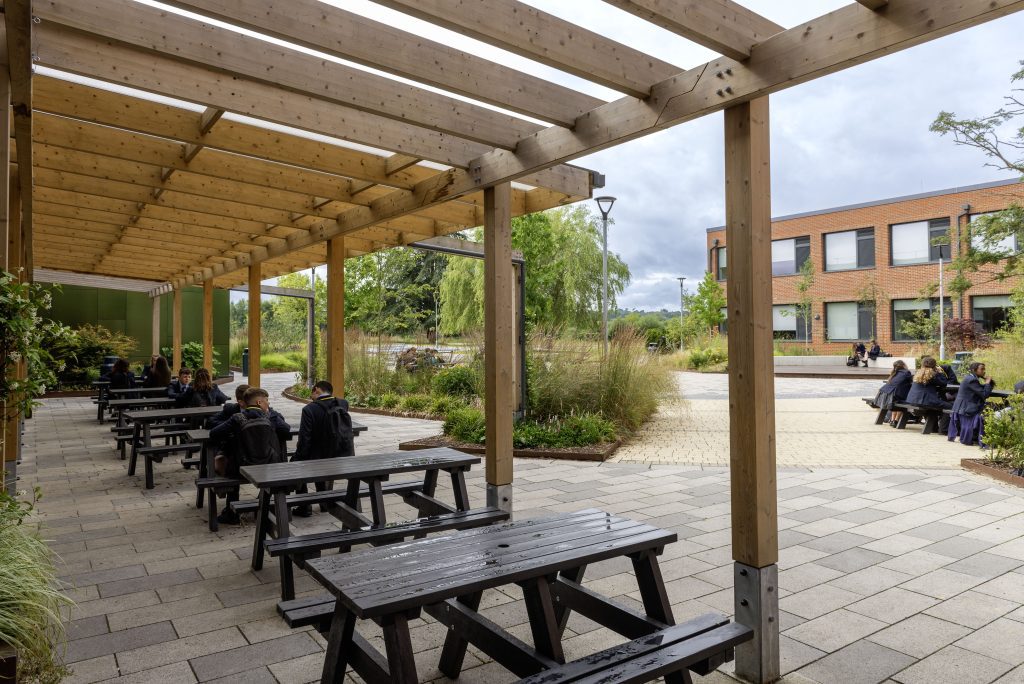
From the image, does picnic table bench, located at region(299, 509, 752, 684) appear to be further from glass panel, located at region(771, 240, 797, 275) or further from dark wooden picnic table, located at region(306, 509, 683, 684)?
glass panel, located at region(771, 240, 797, 275)

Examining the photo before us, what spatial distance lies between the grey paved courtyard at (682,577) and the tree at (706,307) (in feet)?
89.9

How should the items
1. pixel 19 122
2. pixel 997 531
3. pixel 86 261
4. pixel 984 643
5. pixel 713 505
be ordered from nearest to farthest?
pixel 984 643 < pixel 19 122 < pixel 997 531 < pixel 713 505 < pixel 86 261

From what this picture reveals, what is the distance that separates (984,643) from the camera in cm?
310

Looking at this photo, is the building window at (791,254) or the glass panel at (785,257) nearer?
the building window at (791,254)

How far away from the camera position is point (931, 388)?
987 centimetres

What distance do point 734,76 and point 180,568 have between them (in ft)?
13.5

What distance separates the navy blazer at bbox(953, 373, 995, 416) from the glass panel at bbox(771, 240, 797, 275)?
27.8 metres

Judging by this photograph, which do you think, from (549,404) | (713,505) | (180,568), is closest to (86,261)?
(549,404)

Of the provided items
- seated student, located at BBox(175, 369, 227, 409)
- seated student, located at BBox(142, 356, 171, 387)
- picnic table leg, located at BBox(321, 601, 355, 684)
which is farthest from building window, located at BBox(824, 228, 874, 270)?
picnic table leg, located at BBox(321, 601, 355, 684)

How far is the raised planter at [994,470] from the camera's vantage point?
253 inches

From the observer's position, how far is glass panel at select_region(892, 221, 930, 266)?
30.0 metres

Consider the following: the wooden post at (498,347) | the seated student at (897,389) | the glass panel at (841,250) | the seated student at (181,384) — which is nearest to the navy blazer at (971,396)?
the seated student at (897,389)

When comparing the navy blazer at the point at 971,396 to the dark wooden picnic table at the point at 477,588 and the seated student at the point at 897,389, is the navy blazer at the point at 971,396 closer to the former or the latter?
the seated student at the point at 897,389

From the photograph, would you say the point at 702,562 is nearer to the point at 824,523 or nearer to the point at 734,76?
the point at 824,523
